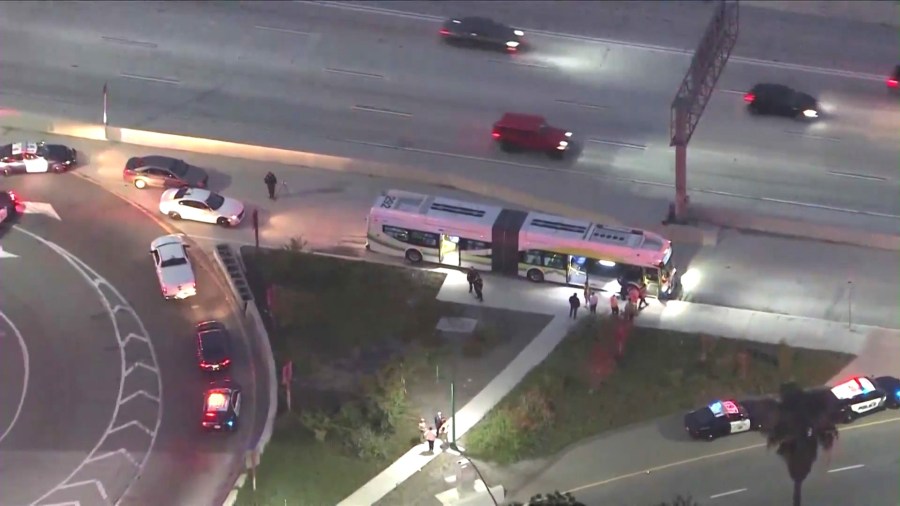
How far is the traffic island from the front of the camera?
5694 cm

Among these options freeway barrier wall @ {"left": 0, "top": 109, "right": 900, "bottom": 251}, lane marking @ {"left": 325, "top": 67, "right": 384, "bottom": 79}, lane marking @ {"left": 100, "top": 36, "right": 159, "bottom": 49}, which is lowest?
freeway barrier wall @ {"left": 0, "top": 109, "right": 900, "bottom": 251}

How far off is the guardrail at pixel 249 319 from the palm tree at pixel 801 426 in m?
17.1

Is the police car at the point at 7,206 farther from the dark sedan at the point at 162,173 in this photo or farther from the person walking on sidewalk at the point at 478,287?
the person walking on sidewalk at the point at 478,287

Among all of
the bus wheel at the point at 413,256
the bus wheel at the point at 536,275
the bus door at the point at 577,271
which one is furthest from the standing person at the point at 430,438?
the bus wheel at the point at 413,256

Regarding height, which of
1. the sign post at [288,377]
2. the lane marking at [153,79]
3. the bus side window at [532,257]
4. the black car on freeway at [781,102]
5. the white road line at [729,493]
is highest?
the black car on freeway at [781,102]

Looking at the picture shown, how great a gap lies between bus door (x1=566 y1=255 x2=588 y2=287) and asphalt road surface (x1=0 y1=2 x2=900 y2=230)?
6.46 meters

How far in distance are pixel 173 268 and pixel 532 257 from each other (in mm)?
13404

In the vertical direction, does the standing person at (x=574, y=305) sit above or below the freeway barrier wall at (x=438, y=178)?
below

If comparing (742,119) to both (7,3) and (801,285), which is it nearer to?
(801,285)

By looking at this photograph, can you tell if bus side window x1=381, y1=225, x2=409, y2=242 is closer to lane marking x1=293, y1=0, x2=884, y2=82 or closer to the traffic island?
the traffic island

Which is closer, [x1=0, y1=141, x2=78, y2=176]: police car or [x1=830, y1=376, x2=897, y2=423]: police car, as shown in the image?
[x1=830, y1=376, x2=897, y2=423]: police car

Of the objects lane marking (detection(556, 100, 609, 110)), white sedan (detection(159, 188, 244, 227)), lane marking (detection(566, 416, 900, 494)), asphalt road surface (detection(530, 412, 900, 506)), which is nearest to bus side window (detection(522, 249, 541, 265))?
asphalt road surface (detection(530, 412, 900, 506))

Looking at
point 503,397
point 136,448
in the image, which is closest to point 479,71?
point 503,397

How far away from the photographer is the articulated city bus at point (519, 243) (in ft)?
213
